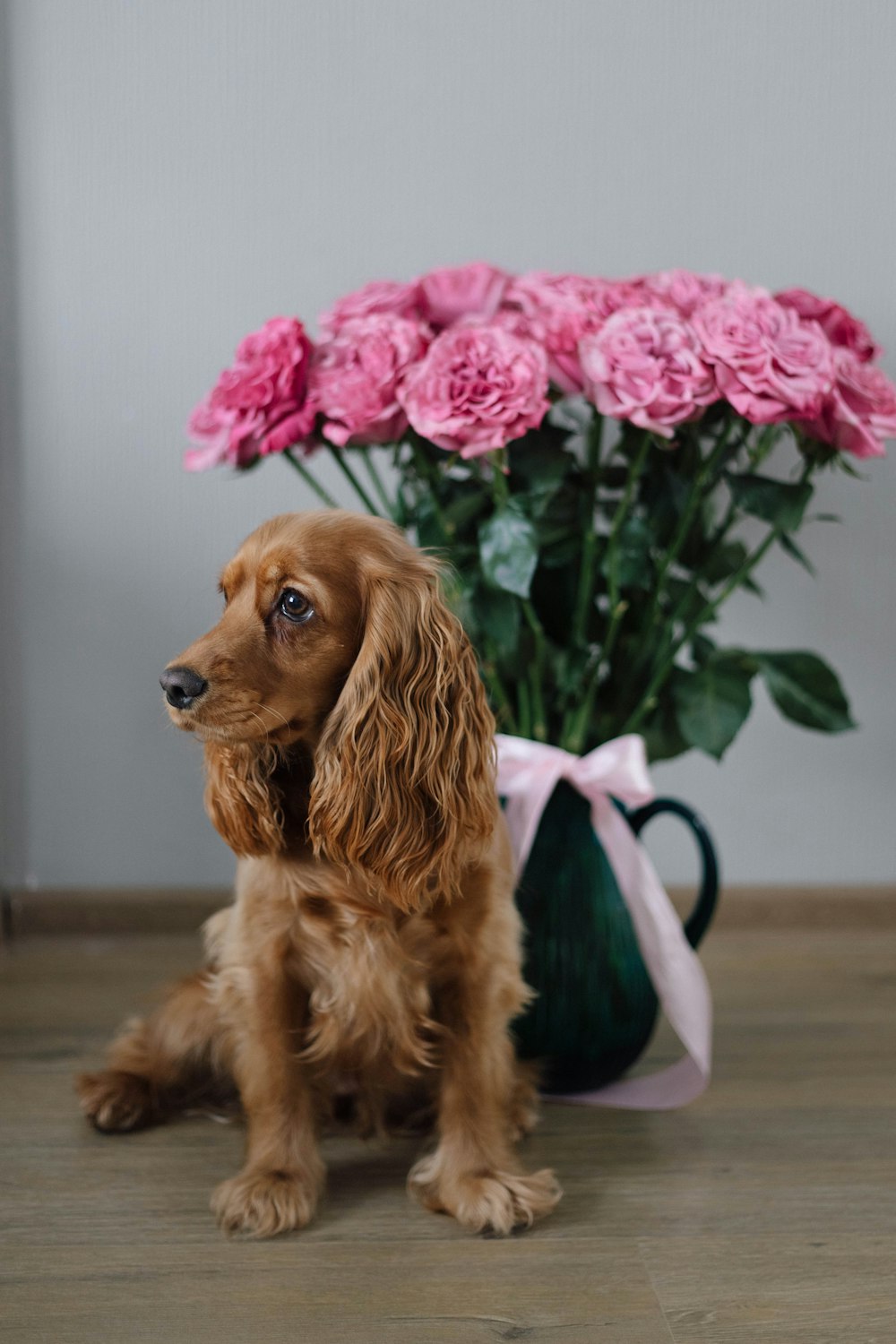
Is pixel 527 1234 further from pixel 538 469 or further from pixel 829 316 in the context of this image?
pixel 829 316

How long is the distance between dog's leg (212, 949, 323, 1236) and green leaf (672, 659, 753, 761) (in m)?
0.51

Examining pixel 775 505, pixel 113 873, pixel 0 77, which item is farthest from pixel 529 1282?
pixel 0 77

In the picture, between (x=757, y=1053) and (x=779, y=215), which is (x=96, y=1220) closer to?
A: (x=757, y=1053)

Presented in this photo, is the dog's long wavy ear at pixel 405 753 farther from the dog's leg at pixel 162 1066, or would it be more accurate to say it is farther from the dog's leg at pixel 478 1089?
the dog's leg at pixel 162 1066

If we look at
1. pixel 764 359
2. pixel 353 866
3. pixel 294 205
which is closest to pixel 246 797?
pixel 353 866

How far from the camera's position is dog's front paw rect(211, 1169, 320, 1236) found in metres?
1.14

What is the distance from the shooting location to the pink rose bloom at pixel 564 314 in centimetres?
128

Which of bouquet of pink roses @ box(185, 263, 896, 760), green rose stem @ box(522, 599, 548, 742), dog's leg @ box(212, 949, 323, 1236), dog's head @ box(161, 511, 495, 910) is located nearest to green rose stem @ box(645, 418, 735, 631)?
bouquet of pink roses @ box(185, 263, 896, 760)

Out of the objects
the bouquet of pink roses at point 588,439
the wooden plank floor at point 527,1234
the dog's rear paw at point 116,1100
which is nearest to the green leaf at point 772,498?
the bouquet of pink roses at point 588,439

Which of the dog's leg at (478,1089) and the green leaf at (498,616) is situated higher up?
the green leaf at (498,616)

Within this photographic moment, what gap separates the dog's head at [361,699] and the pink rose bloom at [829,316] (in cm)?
55

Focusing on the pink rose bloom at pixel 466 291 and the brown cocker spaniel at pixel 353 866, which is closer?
the brown cocker spaniel at pixel 353 866

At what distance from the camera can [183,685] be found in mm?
1014

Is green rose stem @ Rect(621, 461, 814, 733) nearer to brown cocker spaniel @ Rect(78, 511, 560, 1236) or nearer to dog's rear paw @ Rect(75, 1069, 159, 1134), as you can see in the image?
brown cocker spaniel @ Rect(78, 511, 560, 1236)
